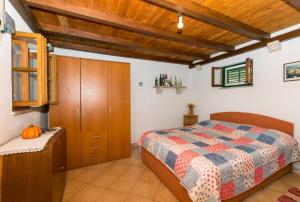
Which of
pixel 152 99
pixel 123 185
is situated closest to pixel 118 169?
pixel 123 185

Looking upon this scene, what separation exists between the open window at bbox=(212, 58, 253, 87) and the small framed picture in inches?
21.3

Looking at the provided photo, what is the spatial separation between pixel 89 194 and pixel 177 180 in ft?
4.06

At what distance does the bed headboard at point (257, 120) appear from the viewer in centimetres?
255

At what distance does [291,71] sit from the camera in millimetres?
2506

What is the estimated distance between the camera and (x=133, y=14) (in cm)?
208

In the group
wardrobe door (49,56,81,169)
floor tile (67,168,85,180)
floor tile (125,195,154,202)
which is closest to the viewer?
floor tile (125,195,154,202)

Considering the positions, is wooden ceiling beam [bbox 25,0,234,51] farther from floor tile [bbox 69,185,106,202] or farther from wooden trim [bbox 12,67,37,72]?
floor tile [bbox 69,185,106,202]

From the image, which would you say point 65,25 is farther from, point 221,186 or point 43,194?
point 221,186

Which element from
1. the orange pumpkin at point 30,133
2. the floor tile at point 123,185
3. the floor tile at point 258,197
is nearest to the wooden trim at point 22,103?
the orange pumpkin at point 30,133

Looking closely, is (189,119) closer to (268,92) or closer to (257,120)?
(257,120)

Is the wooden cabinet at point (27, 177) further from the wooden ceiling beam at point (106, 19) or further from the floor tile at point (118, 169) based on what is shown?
the wooden ceiling beam at point (106, 19)

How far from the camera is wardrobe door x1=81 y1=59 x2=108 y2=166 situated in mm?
2852

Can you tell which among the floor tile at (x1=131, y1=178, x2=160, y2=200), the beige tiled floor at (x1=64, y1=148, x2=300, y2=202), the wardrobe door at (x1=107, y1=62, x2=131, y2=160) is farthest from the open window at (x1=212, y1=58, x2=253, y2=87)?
the floor tile at (x1=131, y1=178, x2=160, y2=200)

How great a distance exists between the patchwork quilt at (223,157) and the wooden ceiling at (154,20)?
176 centimetres
